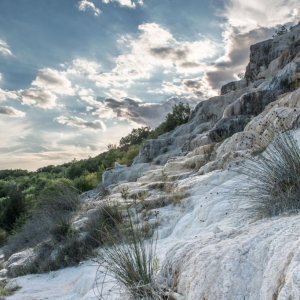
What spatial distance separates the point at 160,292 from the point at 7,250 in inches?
330

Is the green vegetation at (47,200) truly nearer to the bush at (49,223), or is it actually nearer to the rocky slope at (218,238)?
the bush at (49,223)

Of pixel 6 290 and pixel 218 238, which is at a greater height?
pixel 218 238

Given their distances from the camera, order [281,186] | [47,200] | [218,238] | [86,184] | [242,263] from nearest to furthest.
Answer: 1. [242,263]
2. [218,238]
3. [281,186]
4. [47,200]
5. [86,184]

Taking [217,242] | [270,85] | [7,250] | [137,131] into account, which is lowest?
[7,250]

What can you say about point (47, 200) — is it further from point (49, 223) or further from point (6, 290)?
point (6, 290)

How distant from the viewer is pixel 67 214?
29.6ft

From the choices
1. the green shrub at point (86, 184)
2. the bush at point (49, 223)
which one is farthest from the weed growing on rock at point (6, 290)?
the green shrub at point (86, 184)

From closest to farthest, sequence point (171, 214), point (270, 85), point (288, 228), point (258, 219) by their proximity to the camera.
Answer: point (288, 228) < point (258, 219) < point (171, 214) < point (270, 85)

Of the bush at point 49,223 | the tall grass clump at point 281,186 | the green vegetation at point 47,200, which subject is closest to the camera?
the tall grass clump at point 281,186

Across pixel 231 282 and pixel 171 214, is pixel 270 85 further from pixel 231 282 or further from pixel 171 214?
pixel 231 282

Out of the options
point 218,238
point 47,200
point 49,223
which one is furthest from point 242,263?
point 47,200

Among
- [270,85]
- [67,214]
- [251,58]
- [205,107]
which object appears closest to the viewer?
[67,214]

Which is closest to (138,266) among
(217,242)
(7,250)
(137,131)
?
(217,242)

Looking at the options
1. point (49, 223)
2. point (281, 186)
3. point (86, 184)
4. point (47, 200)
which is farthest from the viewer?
point (86, 184)
